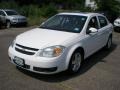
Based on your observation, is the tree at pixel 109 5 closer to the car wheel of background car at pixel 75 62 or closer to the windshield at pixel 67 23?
the windshield at pixel 67 23

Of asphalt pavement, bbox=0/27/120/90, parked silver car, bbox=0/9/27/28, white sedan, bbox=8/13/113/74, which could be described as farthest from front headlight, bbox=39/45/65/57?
parked silver car, bbox=0/9/27/28

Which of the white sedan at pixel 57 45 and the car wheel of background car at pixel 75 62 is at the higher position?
the white sedan at pixel 57 45

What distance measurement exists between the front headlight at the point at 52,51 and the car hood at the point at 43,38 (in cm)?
11

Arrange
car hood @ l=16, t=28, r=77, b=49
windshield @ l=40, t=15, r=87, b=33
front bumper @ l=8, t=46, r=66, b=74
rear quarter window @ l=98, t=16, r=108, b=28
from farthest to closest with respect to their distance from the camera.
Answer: rear quarter window @ l=98, t=16, r=108, b=28 → windshield @ l=40, t=15, r=87, b=33 → car hood @ l=16, t=28, r=77, b=49 → front bumper @ l=8, t=46, r=66, b=74

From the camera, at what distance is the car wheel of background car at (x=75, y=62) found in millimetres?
5789

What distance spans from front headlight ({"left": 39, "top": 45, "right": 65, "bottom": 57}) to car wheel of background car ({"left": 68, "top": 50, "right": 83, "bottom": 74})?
54cm

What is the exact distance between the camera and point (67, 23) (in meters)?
6.72

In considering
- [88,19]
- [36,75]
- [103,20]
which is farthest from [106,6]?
[36,75]

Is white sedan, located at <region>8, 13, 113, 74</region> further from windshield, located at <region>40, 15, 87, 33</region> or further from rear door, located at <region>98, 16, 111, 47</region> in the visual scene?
rear door, located at <region>98, 16, 111, 47</region>

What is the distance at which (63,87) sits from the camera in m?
5.25

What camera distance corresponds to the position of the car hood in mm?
5449

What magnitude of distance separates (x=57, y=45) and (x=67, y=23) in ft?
4.93

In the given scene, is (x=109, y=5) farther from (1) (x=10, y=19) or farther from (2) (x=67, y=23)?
(2) (x=67, y=23)

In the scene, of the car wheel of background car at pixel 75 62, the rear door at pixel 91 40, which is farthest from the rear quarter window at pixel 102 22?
the car wheel of background car at pixel 75 62
